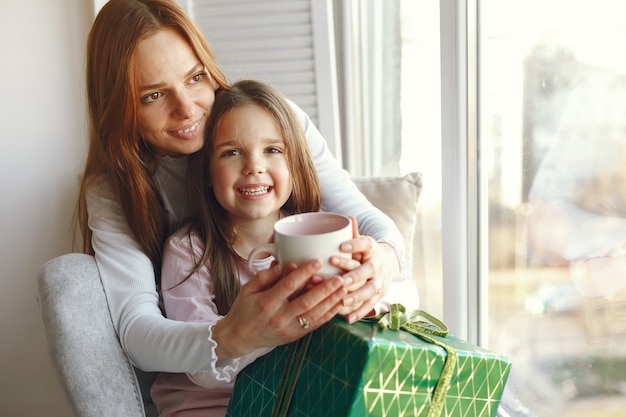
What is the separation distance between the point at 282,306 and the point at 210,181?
0.49 metres

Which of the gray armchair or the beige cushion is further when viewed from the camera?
the beige cushion

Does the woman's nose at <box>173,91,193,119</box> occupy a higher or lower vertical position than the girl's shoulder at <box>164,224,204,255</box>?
higher

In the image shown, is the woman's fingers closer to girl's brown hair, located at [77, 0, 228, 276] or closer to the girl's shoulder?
the girl's shoulder

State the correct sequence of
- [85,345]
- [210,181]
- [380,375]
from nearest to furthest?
[380,375], [85,345], [210,181]

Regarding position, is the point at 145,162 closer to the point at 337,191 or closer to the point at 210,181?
the point at 210,181

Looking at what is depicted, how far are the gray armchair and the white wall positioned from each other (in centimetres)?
85

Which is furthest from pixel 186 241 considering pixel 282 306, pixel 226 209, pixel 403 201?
pixel 403 201

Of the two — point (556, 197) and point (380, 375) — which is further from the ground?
point (556, 197)

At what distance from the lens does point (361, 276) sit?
943 millimetres

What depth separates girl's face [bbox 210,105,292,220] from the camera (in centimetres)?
124

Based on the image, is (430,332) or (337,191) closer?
(430,332)

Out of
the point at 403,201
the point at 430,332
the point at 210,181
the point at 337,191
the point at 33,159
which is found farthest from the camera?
the point at 33,159

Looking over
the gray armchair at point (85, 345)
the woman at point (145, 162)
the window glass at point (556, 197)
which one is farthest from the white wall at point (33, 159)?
the window glass at point (556, 197)

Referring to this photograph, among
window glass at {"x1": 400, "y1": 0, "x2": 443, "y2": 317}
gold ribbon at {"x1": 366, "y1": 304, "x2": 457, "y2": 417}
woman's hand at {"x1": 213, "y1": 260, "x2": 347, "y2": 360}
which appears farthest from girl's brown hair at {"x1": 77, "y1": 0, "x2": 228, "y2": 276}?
window glass at {"x1": 400, "y1": 0, "x2": 443, "y2": 317}
